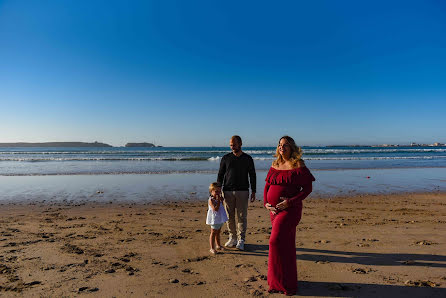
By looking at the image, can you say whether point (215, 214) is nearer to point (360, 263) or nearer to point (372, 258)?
point (360, 263)

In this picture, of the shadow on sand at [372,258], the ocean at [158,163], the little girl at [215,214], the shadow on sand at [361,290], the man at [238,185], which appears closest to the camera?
the shadow on sand at [361,290]

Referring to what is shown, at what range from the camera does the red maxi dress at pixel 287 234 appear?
3.68 meters

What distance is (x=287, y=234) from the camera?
3.71 meters

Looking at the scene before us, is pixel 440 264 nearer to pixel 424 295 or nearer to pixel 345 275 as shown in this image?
pixel 424 295

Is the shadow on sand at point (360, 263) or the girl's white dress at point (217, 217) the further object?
the girl's white dress at point (217, 217)

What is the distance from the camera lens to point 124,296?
360cm

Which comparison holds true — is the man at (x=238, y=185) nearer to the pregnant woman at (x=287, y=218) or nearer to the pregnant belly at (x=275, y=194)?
the pregnant belly at (x=275, y=194)

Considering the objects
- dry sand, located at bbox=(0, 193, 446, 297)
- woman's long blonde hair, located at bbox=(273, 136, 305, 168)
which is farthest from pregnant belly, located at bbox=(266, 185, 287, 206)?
dry sand, located at bbox=(0, 193, 446, 297)

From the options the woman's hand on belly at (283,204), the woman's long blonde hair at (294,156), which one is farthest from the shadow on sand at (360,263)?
the woman's long blonde hair at (294,156)

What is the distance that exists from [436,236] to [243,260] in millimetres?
4163

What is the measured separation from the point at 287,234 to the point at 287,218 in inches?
7.8

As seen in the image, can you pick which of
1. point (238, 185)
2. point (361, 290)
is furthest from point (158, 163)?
point (361, 290)

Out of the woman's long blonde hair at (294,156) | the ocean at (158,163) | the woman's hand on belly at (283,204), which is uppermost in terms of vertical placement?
the woman's long blonde hair at (294,156)

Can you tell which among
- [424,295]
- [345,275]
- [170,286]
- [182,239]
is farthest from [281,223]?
[182,239]
